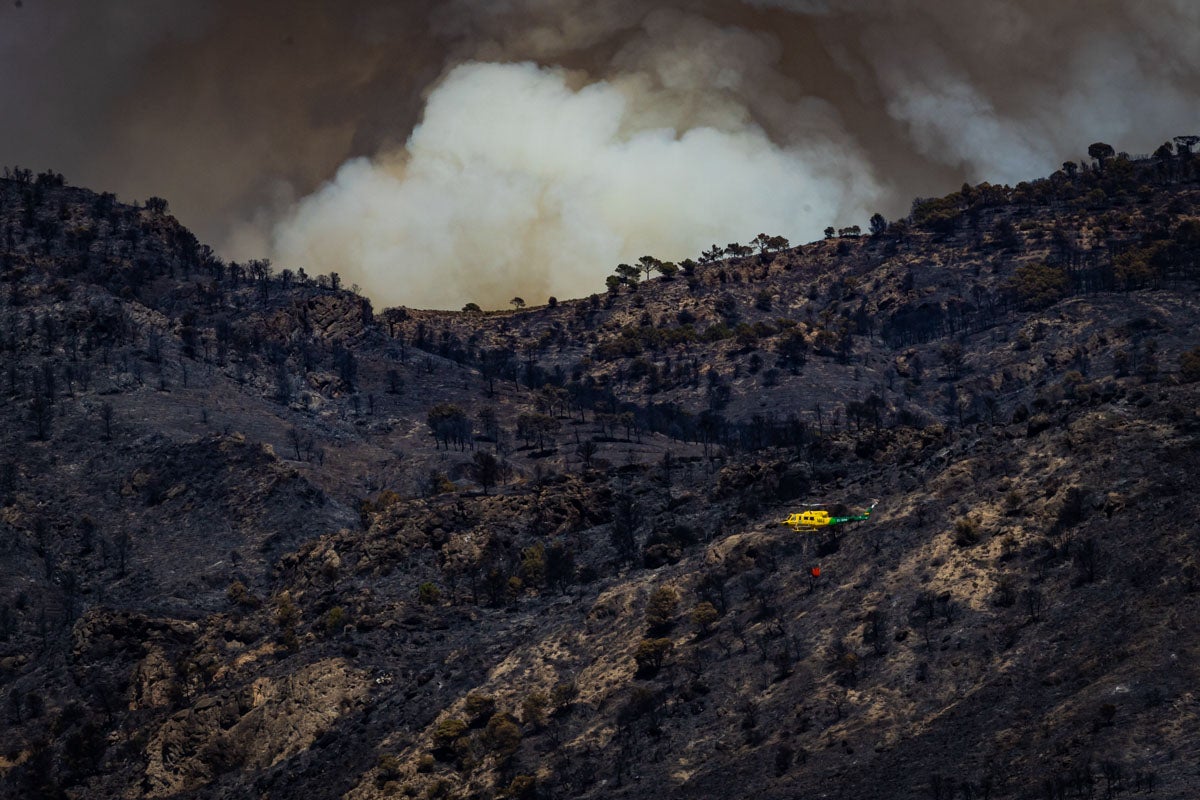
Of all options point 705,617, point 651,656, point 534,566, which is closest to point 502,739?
point 651,656

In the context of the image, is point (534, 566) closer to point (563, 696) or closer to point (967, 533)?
point (563, 696)

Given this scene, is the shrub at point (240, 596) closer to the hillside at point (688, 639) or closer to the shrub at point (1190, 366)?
the hillside at point (688, 639)

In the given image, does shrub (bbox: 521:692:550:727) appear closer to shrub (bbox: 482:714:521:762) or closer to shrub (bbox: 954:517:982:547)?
shrub (bbox: 482:714:521:762)

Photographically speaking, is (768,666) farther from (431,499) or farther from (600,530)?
(431,499)

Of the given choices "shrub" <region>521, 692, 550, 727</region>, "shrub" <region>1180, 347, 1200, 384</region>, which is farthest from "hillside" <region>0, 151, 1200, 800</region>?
"shrub" <region>1180, 347, 1200, 384</region>

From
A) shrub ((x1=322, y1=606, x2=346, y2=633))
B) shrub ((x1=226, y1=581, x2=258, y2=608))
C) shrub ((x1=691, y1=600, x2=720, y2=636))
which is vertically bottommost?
shrub ((x1=691, y1=600, x2=720, y2=636))

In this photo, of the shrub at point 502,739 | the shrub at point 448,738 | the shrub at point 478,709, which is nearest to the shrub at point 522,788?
the shrub at point 502,739

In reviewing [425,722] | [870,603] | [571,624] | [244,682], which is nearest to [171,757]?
[244,682]

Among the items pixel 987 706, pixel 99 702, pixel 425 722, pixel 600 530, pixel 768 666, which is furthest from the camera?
pixel 600 530
